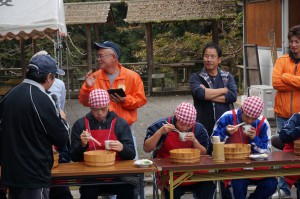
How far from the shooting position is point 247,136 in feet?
19.5

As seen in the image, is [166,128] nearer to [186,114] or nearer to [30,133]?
[186,114]

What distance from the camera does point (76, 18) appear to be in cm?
2053

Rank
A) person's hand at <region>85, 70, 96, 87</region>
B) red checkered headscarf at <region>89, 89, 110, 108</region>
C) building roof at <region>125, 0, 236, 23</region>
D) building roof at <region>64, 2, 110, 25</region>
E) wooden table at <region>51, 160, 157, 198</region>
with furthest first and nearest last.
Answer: building roof at <region>64, 2, 110, 25</region> < building roof at <region>125, 0, 236, 23</region> < person's hand at <region>85, 70, 96, 87</region> < red checkered headscarf at <region>89, 89, 110, 108</region> < wooden table at <region>51, 160, 157, 198</region>

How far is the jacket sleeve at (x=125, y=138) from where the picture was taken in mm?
5562

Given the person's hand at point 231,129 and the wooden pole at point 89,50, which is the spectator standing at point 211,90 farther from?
the wooden pole at point 89,50

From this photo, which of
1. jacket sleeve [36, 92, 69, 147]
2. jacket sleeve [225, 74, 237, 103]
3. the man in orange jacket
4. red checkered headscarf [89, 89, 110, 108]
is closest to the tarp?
the man in orange jacket

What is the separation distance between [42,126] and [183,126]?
1543 millimetres

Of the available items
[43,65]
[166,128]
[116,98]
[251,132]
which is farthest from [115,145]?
[251,132]

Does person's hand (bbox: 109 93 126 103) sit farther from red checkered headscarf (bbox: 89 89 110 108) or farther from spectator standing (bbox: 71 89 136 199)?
red checkered headscarf (bbox: 89 89 110 108)

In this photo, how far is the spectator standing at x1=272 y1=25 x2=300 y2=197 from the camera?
6707 millimetres

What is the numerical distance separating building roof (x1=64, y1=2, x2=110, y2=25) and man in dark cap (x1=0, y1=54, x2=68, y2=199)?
51.7 feet

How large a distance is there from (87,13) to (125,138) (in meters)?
15.5

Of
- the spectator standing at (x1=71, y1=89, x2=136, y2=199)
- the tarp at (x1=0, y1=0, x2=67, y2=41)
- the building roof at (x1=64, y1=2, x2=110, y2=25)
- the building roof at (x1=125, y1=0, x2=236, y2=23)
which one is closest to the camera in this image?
the spectator standing at (x1=71, y1=89, x2=136, y2=199)

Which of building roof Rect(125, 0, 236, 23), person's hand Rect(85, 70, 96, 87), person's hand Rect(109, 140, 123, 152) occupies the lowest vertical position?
person's hand Rect(109, 140, 123, 152)
